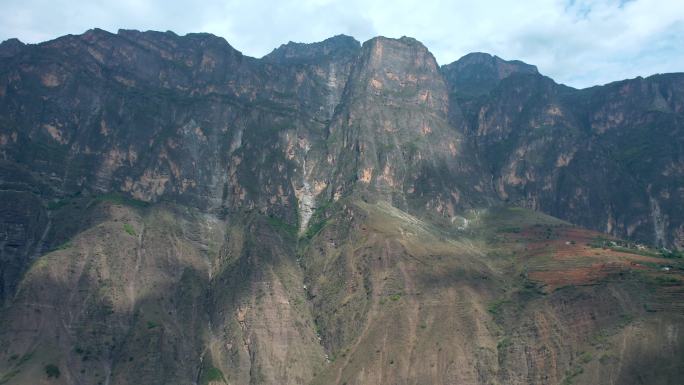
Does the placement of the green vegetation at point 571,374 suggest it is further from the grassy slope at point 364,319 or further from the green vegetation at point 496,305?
the green vegetation at point 496,305

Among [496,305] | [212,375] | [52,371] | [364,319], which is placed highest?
[496,305]

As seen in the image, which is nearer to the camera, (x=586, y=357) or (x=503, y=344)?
(x=586, y=357)

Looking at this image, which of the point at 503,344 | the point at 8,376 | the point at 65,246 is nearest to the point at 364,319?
the point at 503,344

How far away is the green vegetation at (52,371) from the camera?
156875mm

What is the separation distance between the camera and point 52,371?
518 feet

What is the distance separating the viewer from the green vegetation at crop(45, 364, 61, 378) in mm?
156875

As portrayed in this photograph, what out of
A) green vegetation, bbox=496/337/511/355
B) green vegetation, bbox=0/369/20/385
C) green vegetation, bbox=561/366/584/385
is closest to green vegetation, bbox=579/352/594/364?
green vegetation, bbox=561/366/584/385

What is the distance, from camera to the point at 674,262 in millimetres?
174125

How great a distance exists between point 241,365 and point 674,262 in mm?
116180

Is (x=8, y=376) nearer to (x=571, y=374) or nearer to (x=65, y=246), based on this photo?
(x=65, y=246)

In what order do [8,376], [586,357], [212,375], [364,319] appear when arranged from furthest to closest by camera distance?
1. [364,319]
2. [212,375]
3. [8,376]
4. [586,357]

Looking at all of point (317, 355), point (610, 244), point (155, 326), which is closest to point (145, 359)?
point (155, 326)

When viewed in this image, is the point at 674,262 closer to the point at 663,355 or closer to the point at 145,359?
the point at 663,355

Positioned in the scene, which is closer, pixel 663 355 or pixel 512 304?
pixel 663 355
